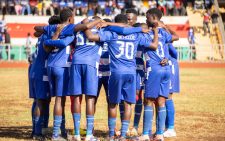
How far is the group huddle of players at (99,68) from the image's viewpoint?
11922 mm

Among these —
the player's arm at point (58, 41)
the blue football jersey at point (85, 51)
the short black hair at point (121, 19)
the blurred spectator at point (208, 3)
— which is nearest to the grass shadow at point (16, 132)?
the player's arm at point (58, 41)

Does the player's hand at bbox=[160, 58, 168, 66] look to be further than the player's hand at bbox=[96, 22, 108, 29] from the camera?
Yes

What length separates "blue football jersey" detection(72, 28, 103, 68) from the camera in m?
11.9

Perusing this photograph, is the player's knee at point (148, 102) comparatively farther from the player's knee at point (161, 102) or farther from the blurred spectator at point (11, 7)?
the blurred spectator at point (11, 7)

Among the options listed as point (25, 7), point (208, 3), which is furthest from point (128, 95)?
point (208, 3)

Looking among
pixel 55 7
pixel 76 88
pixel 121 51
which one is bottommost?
pixel 55 7

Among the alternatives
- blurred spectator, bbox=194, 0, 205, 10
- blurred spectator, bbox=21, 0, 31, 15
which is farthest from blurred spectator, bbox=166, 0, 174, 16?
blurred spectator, bbox=21, 0, 31, 15

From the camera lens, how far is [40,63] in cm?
1273

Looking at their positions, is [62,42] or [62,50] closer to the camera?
[62,42]

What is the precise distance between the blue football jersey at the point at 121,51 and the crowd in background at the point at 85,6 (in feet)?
115

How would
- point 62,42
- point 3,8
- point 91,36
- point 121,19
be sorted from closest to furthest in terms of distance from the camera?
point 91,36 → point 62,42 → point 121,19 → point 3,8

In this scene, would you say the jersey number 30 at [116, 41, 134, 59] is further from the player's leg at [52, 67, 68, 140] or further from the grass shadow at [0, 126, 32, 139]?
the grass shadow at [0, 126, 32, 139]

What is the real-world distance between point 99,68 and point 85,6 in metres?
38.0

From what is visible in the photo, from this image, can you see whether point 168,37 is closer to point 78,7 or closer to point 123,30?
point 123,30
